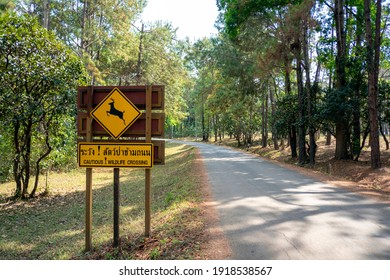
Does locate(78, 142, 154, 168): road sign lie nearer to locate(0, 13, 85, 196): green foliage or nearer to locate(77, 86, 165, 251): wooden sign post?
locate(77, 86, 165, 251): wooden sign post

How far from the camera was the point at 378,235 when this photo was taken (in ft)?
17.5

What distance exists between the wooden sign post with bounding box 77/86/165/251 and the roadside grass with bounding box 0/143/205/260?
520 mm

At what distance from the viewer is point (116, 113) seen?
5781 mm

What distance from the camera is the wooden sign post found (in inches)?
224

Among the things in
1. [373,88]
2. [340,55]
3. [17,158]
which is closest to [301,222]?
[373,88]

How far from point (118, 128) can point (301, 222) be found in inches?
161

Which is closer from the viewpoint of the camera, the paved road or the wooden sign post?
the paved road

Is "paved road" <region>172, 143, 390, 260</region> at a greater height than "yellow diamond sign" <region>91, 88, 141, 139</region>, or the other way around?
"yellow diamond sign" <region>91, 88, 141, 139</region>

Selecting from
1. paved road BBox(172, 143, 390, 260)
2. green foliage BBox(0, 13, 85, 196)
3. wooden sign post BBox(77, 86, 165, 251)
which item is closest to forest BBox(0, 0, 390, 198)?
green foliage BBox(0, 13, 85, 196)

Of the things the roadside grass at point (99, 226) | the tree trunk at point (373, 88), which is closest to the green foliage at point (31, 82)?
the roadside grass at point (99, 226)

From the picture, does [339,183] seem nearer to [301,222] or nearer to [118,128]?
[301,222]

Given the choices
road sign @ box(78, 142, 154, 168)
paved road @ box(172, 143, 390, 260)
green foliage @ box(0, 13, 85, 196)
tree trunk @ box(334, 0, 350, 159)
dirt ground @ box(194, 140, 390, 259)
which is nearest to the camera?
paved road @ box(172, 143, 390, 260)

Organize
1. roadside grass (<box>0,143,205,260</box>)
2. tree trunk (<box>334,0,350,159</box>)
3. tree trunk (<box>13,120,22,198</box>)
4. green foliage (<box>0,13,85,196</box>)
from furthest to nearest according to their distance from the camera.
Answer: tree trunk (<box>334,0,350,159</box>)
tree trunk (<box>13,120,22,198</box>)
green foliage (<box>0,13,85,196</box>)
roadside grass (<box>0,143,205,260</box>)

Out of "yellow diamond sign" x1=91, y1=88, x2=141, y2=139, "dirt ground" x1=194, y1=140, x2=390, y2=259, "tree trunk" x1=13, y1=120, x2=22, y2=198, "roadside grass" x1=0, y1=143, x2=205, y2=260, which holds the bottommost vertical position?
"roadside grass" x1=0, y1=143, x2=205, y2=260
